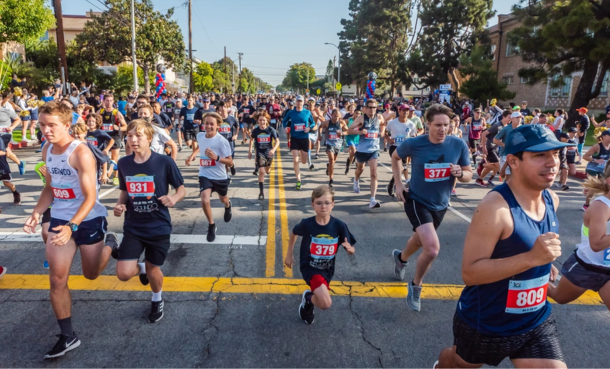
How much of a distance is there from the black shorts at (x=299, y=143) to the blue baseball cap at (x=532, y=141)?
7.68 m

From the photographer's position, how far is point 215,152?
616 centimetres

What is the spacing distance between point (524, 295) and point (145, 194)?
3070 mm

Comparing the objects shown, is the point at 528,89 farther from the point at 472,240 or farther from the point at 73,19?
the point at 73,19

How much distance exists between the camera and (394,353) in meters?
3.37

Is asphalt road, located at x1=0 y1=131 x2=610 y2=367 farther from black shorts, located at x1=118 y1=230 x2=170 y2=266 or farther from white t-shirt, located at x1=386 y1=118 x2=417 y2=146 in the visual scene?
white t-shirt, located at x1=386 y1=118 x2=417 y2=146

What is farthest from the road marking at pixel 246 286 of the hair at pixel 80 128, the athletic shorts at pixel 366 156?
the athletic shorts at pixel 366 156

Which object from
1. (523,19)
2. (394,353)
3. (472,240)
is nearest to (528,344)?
(472,240)

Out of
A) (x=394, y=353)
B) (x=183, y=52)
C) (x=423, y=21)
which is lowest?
(x=394, y=353)

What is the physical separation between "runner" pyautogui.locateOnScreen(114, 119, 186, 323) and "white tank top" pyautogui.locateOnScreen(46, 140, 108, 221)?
327 millimetres

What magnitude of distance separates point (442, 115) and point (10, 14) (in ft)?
66.6

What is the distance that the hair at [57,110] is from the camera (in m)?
3.29

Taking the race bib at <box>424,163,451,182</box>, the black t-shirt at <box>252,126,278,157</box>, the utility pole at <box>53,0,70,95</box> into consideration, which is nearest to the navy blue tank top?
the race bib at <box>424,163,451,182</box>

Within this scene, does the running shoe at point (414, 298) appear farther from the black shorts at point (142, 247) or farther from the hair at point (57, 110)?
the hair at point (57, 110)

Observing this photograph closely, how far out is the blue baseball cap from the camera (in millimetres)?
2047
